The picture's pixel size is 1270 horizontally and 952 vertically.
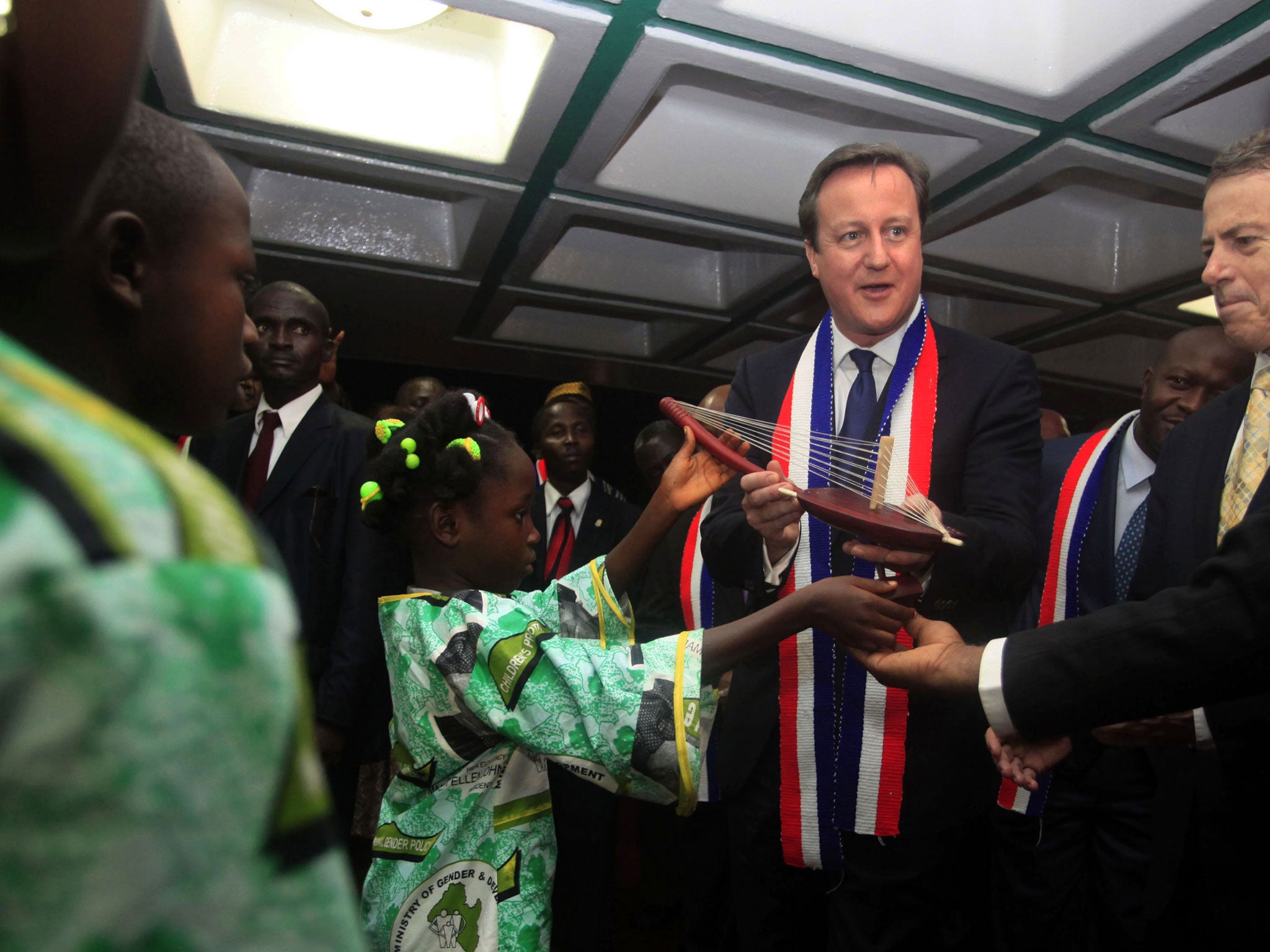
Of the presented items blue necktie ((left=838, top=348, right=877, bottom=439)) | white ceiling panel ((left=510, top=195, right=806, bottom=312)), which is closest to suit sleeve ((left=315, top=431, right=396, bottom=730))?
blue necktie ((left=838, top=348, right=877, bottom=439))

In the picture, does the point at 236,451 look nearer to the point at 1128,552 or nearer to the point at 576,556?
the point at 576,556

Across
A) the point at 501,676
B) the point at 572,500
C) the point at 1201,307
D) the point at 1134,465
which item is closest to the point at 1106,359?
the point at 1201,307

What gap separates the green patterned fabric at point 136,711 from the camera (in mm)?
249

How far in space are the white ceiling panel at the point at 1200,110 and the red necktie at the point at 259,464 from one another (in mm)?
3164

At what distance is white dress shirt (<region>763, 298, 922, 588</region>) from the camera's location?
72.6 inches

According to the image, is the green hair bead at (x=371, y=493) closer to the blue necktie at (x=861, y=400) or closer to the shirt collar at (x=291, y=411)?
the blue necktie at (x=861, y=400)

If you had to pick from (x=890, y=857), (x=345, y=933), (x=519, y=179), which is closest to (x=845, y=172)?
(x=890, y=857)

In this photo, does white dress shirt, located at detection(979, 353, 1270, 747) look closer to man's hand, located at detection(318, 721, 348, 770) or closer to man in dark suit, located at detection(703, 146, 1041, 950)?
man in dark suit, located at detection(703, 146, 1041, 950)

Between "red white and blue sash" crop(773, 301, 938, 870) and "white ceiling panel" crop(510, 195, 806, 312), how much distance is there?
8.79 ft

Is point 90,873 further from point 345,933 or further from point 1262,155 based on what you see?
point 1262,155

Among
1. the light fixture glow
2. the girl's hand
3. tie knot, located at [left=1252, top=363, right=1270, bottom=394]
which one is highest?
the light fixture glow

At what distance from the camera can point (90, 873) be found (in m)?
0.26

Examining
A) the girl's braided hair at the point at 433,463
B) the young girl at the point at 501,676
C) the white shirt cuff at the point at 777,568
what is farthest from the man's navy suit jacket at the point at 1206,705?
the girl's braided hair at the point at 433,463

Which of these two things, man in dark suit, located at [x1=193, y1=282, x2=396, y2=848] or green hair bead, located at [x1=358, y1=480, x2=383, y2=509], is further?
man in dark suit, located at [x1=193, y1=282, x2=396, y2=848]
